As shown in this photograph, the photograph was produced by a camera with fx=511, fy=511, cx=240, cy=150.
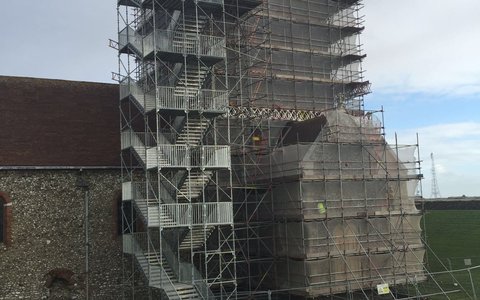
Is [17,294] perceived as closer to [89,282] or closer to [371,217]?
[89,282]

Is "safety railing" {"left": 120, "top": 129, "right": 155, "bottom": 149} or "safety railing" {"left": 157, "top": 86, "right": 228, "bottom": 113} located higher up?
"safety railing" {"left": 157, "top": 86, "right": 228, "bottom": 113}

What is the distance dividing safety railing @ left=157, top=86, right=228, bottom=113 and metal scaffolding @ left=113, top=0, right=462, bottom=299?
0.16 ft

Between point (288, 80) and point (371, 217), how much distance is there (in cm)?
838

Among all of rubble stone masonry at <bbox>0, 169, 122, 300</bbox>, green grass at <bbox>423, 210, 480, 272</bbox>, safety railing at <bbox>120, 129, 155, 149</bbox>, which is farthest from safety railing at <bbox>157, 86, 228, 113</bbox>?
green grass at <bbox>423, 210, 480, 272</bbox>

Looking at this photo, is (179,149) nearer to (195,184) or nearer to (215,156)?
(215,156)

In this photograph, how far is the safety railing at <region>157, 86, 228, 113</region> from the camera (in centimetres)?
1892

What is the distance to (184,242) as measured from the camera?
19.3m

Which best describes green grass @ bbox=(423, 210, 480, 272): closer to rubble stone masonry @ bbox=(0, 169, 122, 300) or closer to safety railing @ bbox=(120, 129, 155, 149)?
safety railing @ bbox=(120, 129, 155, 149)

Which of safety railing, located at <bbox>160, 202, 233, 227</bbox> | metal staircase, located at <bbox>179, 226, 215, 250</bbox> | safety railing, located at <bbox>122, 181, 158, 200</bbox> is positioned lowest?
metal staircase, located at <bbox>179, 226, 215, 250</bbox>

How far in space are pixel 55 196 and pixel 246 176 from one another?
8219 mm

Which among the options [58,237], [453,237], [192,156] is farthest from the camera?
[453,237]

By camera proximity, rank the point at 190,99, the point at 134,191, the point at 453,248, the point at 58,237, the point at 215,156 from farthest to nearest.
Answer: the point at 453,248, the point at 58,237, the point at 134,191, the point at 190,99, the point at 215,156

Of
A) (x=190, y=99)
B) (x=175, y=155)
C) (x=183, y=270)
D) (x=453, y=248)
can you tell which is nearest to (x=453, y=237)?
(x=453, y=248)

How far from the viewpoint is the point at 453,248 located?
33.1m
